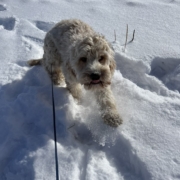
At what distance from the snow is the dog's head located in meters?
0.55

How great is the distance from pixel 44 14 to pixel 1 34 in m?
1.31

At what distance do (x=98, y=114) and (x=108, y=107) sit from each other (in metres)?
0.20

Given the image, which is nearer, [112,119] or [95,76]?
[95,76]

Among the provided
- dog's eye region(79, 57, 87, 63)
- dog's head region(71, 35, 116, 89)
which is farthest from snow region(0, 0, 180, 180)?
dog's eye region(79, 57, 87, 63)

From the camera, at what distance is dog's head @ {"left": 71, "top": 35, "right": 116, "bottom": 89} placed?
329 centimetres

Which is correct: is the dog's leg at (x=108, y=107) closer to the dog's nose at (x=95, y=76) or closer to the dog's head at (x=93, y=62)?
the dog's head at (x=93, y=62)

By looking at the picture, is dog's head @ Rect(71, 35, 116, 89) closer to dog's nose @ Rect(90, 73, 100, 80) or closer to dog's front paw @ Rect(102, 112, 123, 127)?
dog's nose @ Rect(90, 73, 100, 80)

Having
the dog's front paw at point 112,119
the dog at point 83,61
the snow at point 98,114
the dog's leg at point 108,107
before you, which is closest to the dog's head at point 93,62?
the dog at point 83,61

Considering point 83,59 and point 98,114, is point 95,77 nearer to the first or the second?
point 83,59

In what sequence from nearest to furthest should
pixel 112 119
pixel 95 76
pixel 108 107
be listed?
pixel 95 76
pixel 112 119
pixel 108 107

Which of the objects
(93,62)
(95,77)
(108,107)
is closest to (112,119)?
(108,107)

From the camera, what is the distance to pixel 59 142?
3.15m

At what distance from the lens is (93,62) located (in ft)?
11.0

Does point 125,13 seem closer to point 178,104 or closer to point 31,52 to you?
point 31,52
